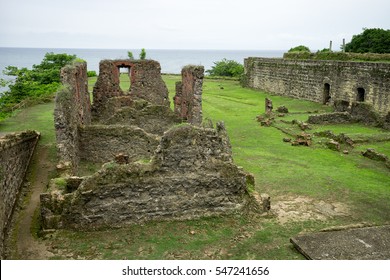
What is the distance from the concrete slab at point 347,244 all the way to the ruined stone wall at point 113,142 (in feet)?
23.4

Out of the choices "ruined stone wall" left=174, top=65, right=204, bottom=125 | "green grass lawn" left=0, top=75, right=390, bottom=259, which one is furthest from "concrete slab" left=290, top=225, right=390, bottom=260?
"ruined stone wall" left=174, top=65, right=204, bottom=125

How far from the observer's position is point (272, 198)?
40.7ft

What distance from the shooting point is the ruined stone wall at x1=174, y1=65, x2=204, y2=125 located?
1770 cm

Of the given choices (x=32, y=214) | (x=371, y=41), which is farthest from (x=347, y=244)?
(x=371, y=41)

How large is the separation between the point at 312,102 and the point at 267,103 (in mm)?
9016

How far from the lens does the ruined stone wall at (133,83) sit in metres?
21.2

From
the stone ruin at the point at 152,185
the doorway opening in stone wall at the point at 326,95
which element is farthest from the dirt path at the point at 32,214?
the doorway opening in stone wall at the point at 326,95

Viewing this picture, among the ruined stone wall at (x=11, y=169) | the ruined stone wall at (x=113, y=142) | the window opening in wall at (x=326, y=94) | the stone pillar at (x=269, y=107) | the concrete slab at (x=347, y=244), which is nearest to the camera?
the concrete slab at (x=347, y=244)

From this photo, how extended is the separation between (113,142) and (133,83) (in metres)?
7.57

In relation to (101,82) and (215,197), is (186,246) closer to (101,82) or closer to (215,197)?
(215,197)

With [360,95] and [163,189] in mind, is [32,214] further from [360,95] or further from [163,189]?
[360,95]

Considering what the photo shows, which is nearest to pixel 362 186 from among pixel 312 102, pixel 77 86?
pixel 77 86

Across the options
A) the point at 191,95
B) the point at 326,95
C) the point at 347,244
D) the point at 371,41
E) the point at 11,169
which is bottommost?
the point at 347,244

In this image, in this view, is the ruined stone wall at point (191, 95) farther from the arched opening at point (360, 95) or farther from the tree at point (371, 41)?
the tree at point (371, 41)
